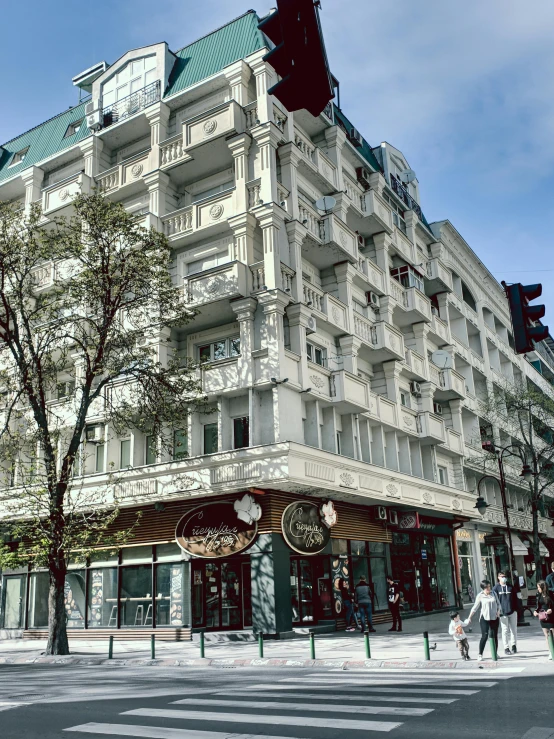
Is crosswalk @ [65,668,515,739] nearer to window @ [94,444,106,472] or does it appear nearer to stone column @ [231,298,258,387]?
stone column @ [231,298,258,387]

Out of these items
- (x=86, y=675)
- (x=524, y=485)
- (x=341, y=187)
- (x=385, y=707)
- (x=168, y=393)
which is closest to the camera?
(x=385, y=707)

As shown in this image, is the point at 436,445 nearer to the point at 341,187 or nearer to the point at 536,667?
the point at 341,187

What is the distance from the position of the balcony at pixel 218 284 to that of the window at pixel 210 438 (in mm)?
4191

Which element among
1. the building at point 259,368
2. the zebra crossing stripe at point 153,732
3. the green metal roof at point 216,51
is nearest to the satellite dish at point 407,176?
the building at point 259,368

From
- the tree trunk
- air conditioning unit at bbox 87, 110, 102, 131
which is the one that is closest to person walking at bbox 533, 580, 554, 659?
the tree trunk

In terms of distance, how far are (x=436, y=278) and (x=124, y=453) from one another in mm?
19925

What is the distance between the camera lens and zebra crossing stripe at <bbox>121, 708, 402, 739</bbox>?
7.48 metres

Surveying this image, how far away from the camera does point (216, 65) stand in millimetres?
26766

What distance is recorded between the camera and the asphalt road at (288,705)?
24.4ft

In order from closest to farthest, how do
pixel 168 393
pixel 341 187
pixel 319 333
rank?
pixel 168 393
pixel 319 333
pixel 341 187

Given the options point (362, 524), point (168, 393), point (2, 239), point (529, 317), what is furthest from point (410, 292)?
point (529, 317)

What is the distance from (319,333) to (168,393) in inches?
254

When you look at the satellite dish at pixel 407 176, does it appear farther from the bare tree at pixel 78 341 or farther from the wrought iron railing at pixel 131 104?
the bare tree at pixel 78 341

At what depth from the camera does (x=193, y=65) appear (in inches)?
1094
